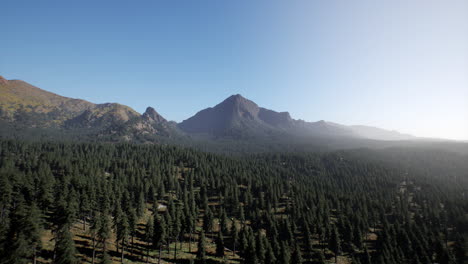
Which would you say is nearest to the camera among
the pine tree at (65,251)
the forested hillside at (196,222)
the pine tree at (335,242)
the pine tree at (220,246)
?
the pine tree at (65,251)

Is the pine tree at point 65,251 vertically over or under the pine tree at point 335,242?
over

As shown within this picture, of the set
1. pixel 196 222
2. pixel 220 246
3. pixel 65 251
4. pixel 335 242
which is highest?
pixel 65 251

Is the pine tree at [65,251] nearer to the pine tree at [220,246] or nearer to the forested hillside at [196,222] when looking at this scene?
the forested hillside at [196,222]

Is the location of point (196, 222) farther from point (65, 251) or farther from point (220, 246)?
point (65, 251)

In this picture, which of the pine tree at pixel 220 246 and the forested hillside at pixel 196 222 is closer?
the forested hillside at pixel 196 222

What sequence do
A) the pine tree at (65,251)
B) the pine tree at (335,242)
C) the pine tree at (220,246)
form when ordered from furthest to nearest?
1. the pine tree at (335,242)
2. the pine tree at (220,246)
3. the pine tree at (65,251)

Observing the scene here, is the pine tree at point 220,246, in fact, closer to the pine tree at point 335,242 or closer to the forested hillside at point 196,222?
the forested hillside at point 196,222

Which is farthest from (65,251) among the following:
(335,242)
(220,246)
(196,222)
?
(335,242)

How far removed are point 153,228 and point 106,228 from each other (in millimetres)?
15088

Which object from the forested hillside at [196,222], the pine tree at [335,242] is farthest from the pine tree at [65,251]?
the pine tree at [335,242]

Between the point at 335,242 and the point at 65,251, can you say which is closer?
the point at 65,251

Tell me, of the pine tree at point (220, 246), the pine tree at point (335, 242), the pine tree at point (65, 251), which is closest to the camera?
the pine tree at point (65, 251)

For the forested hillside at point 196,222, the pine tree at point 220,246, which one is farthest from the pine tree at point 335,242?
the pine tree at point 220,246

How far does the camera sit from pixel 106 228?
4859 cm
